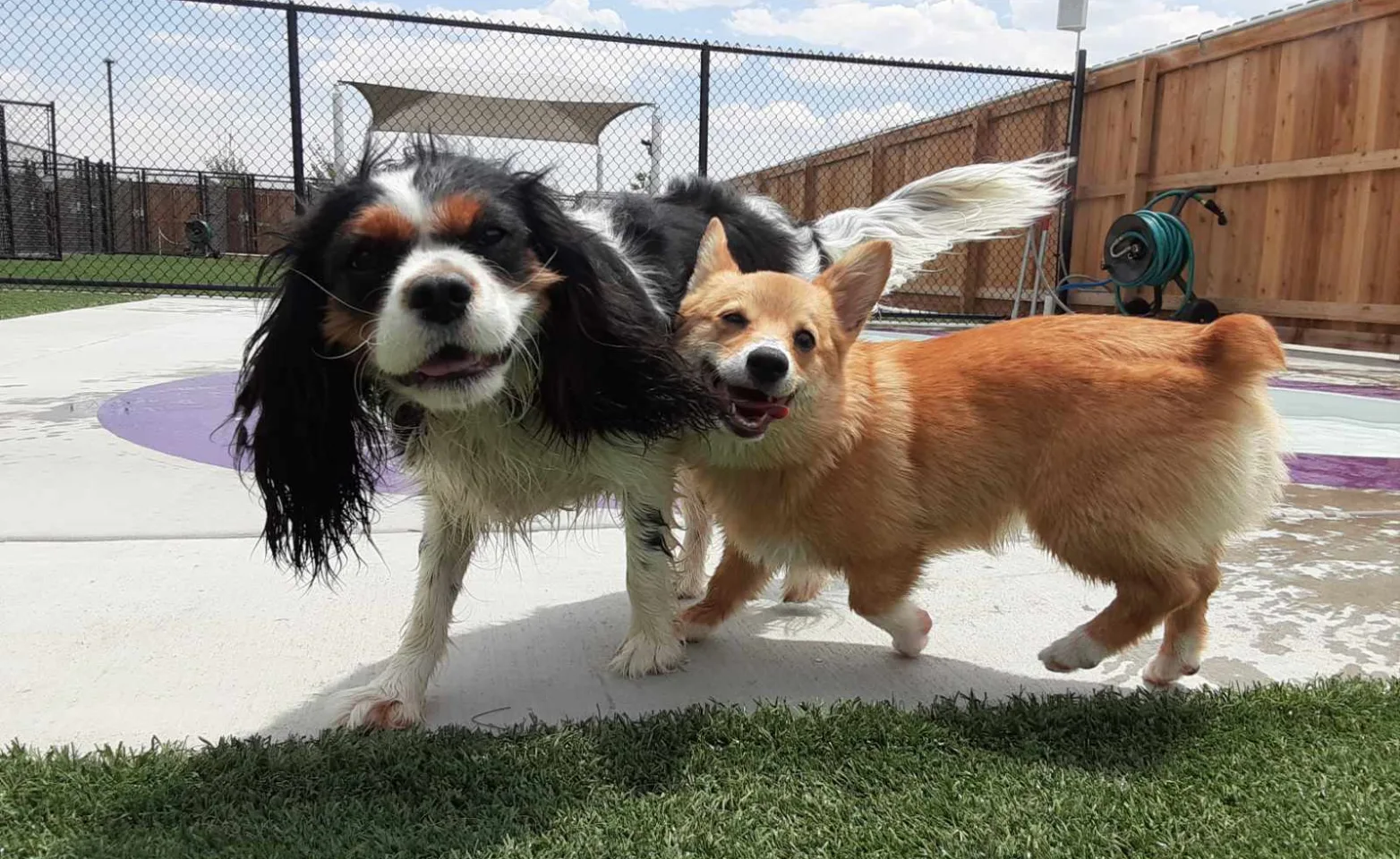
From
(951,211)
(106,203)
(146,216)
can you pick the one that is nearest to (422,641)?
(951,211)

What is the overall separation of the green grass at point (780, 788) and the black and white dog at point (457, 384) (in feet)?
1.19

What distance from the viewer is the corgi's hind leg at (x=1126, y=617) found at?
7.45ft

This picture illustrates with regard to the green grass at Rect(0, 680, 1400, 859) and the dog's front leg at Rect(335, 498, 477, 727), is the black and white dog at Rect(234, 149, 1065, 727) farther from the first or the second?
the green grass at Rect(0, 680, 1400, 859)

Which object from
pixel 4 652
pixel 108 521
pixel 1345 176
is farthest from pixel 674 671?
pixel 1345 176

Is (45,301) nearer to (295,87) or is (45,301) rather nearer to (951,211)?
(295,87)

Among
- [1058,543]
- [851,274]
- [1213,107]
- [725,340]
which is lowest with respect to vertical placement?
[1058,543]

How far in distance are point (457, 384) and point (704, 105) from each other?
27.1 ft

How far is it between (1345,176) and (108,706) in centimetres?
1130

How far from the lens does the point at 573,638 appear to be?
2.72 metres

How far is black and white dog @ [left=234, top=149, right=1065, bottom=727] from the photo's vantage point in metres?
1.97

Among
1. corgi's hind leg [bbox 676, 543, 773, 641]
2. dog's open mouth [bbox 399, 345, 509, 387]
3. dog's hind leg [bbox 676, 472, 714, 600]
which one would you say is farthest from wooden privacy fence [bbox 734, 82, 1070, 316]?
dog's open mouth [bbox 399, 345, 509, 387]

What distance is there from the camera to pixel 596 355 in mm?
2248

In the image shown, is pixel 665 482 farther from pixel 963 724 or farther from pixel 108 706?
pixel 108 706

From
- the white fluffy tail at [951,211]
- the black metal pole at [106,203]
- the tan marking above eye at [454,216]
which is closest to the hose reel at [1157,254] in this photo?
the white fluffy tail at [951,211]
